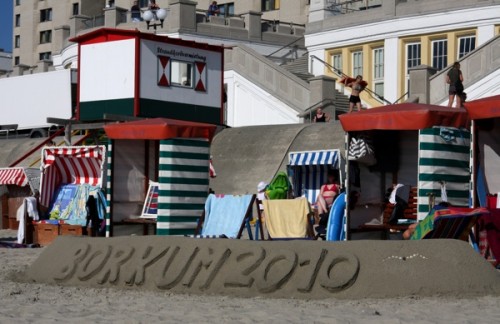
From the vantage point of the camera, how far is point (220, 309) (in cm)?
1141

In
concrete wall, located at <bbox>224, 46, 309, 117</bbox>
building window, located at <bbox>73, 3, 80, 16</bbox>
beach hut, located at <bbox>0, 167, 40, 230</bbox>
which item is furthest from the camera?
building window, located at <bbox>73, 3, 80, 16</bbox>

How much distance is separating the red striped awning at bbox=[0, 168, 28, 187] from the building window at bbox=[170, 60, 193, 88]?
6.18 metres

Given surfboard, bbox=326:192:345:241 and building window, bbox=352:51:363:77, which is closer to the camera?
surfboard, bbox=326:192:345:241

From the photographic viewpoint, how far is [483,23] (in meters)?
33.6

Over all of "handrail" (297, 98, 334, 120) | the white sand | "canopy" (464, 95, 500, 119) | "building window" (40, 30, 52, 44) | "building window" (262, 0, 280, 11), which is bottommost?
the white sand

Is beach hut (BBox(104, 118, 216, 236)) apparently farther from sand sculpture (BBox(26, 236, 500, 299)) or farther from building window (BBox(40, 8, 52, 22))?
building window (BBox(40, 8, 52, 22))

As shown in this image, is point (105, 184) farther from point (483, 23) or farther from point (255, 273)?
point (483, 23)

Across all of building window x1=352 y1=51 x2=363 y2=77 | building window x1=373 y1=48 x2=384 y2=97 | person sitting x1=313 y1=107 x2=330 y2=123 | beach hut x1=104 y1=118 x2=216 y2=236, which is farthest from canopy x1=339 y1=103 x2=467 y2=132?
building window x1=352 y1=51 x2=363 y2=77

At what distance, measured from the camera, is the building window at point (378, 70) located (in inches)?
1444

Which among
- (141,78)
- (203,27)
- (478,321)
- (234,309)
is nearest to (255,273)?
(234,309)

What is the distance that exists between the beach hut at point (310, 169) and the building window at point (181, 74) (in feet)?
25.0

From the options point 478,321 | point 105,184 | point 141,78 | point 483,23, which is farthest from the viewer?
point 483,23

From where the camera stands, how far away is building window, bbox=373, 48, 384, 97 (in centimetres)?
3669

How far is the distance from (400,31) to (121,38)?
10.1 metres
